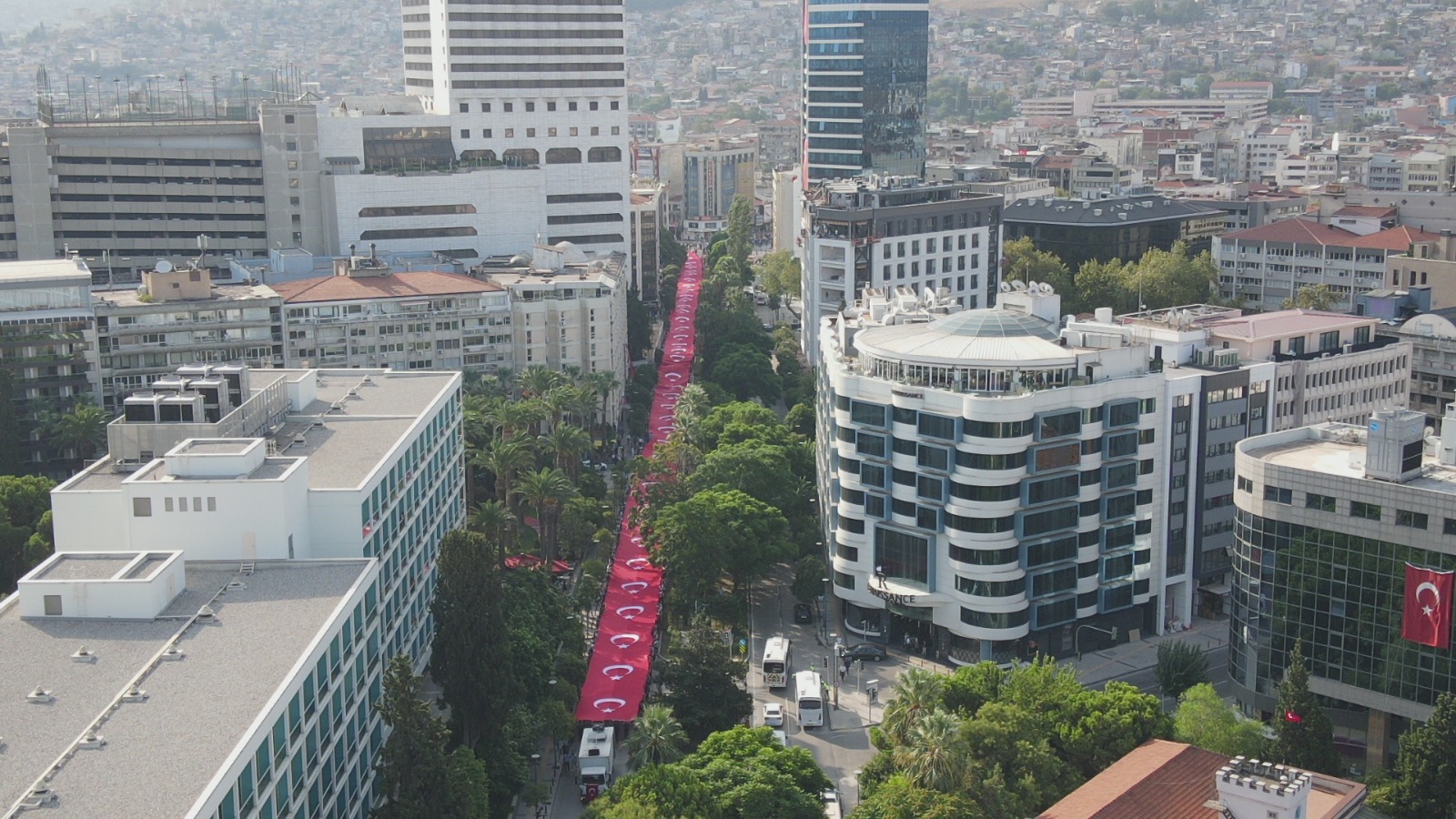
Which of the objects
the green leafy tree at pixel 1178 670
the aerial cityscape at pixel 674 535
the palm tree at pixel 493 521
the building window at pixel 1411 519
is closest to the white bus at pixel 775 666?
the aerial cityscape at pixel 674 535

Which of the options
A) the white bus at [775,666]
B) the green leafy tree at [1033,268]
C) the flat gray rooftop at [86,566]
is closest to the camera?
the flat gray rooftop at [86,566]

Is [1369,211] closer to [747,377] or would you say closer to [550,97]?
[747,377]

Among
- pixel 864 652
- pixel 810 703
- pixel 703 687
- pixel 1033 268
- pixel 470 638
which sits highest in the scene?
pixel 1033 268

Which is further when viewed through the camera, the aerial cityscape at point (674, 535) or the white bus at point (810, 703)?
the white bus at point (810, 703)

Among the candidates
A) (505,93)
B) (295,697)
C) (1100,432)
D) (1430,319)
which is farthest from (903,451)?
(505,93)

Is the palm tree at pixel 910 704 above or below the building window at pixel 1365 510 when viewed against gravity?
below

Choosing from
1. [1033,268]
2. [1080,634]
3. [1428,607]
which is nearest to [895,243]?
[1033,268]

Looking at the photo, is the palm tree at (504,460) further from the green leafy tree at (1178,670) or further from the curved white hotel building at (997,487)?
the green leafy tree at (1178,670)
